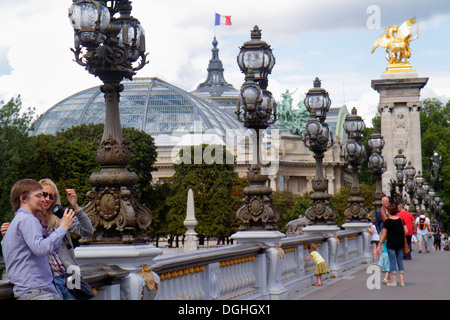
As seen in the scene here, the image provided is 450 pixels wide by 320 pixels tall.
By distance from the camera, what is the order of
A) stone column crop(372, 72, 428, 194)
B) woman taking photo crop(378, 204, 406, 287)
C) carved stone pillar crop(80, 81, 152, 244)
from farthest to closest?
1. stone column crop(372, 72, 428, 194)
2. woman taking photo crop(378, 204, 406, 287)
3. carved stone pillar crop(80, 81, 152, 244)

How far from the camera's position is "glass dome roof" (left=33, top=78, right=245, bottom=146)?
472 feet

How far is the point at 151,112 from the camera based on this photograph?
14775cm

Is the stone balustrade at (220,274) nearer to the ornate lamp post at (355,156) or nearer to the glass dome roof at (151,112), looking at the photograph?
the ornate lamp post at (355,156)

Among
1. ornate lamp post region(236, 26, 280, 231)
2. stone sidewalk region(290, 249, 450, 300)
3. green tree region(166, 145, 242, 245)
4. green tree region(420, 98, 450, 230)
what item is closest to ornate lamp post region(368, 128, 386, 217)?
stone sidewalk region(290, 249, 450, 300)

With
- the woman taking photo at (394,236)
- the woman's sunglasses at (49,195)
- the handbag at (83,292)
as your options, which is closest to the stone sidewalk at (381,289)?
the woman taking photo at (394,236)

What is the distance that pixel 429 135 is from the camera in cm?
9800

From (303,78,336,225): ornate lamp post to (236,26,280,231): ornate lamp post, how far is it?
14.7 ft

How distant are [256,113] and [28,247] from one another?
9.78 m

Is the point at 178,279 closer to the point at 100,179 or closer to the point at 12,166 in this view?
the point at 100,179

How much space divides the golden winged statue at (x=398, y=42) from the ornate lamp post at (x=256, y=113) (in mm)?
64221

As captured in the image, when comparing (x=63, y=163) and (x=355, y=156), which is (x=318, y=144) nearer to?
(x=355, y=156)

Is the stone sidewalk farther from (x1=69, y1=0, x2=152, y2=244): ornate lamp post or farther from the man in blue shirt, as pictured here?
the man in blue shirt

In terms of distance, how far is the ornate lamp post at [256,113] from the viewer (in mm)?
14617
